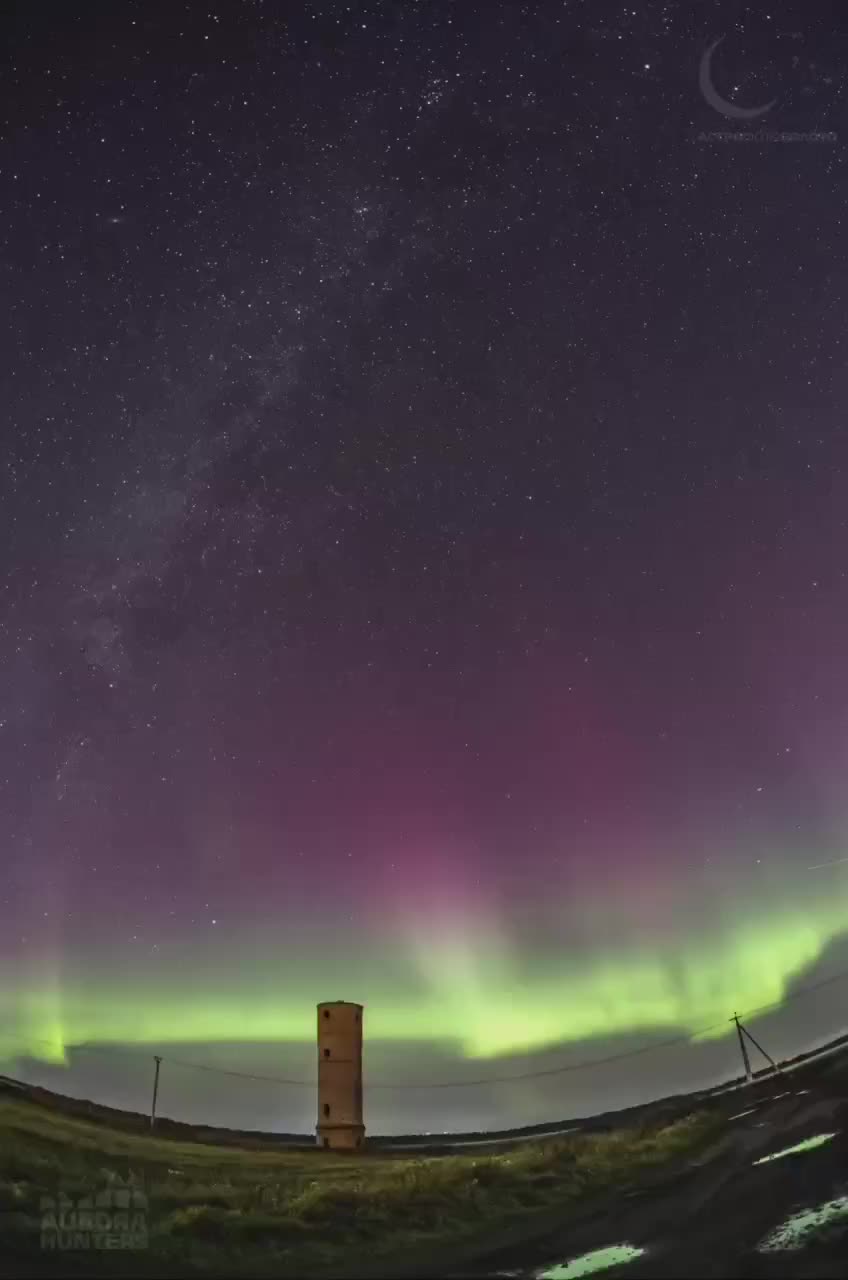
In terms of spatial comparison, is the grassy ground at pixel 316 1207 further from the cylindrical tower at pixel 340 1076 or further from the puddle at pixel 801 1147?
the cylindrical tower at pixel 340 1076

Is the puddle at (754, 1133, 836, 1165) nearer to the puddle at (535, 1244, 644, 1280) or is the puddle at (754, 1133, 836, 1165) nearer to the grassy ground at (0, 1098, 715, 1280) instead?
the grassy ground at (0, 1098, 715, 1280)

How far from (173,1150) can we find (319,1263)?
43.9m

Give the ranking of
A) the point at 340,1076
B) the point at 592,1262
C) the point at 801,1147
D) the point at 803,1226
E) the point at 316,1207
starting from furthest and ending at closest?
the point at 340,1076 → the point at 801,1147 → the point at 316,1207 → the point at 803,1226 → the point at 592,1262

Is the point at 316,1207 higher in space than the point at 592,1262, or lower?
higher

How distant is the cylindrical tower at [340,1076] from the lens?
68188 millimetres

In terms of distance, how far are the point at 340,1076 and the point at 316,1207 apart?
47.3 metres

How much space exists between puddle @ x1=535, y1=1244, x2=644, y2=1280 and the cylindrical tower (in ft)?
170

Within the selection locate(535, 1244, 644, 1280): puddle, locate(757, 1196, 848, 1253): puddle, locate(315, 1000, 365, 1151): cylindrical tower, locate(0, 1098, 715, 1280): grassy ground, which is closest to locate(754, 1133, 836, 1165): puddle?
locate(0, 1098, 715, 1280): grassy ground

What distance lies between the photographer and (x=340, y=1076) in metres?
70.2

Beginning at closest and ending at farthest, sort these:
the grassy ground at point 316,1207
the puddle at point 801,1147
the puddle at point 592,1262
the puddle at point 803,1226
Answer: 1. the puddle at point 592,1262
2. the puddle at point 803,1226
3. the grassy ground at point 316,1207
4. the puddle at point 801,1147

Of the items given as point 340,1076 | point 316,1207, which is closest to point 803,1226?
point 316,1207

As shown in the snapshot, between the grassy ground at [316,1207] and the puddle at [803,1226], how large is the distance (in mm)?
6649

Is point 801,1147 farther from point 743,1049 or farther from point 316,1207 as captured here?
point 743,1049

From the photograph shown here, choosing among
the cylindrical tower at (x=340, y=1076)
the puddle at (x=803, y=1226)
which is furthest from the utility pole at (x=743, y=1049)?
the puddle at (x=803, y=1226)
